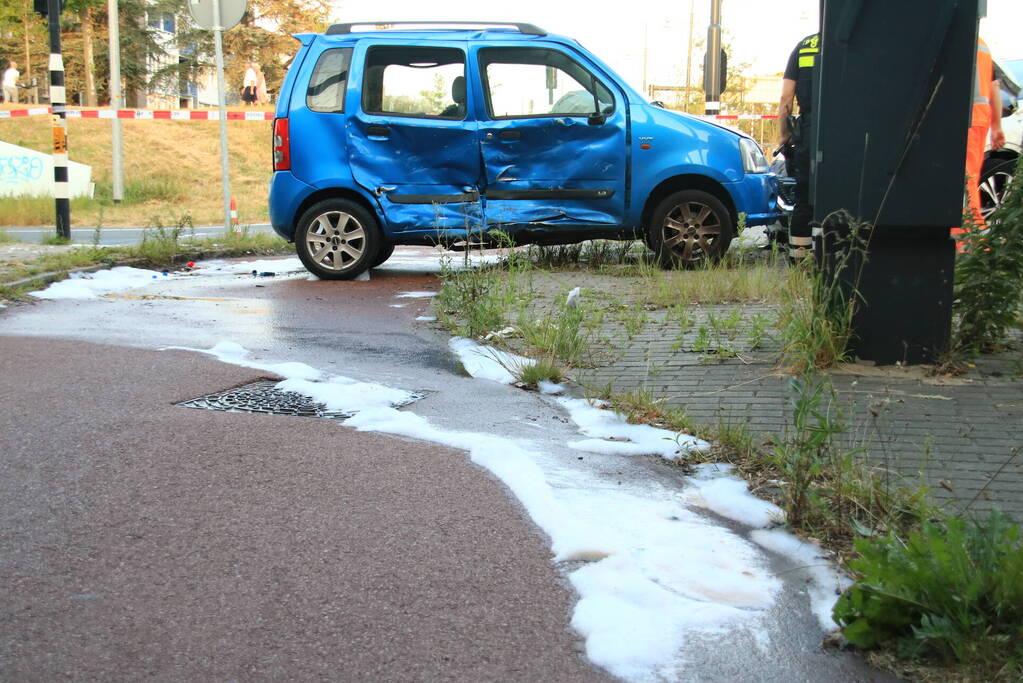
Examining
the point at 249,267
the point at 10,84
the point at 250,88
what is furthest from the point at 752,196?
the point at 10,84

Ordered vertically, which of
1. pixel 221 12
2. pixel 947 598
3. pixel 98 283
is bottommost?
pixel 947 598

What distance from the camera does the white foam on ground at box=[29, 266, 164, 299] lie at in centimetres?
959

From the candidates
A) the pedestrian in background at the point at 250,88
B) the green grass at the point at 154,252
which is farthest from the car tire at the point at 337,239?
the pedestrian in background at the point at 250,88

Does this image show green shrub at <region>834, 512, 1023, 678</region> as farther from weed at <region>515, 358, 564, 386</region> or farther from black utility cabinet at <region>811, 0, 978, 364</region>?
weed at <region>515, 358, 564, 386</region>

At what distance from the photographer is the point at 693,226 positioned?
410 inches

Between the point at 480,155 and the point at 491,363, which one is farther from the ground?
the point at 480,155

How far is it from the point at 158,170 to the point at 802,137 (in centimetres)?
3100

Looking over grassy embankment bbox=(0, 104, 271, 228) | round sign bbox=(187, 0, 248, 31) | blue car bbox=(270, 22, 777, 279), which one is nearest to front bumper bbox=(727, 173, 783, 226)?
blue car bbox=(270, 22, 777, 279)

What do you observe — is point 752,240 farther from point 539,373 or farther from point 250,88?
point 250,88

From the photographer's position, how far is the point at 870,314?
5645 mm

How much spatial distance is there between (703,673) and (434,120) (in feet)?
27.7

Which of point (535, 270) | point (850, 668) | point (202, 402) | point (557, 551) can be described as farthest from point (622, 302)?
point (850, 668)

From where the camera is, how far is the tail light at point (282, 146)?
10445 millimetres

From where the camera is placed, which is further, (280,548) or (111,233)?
(111,233)
